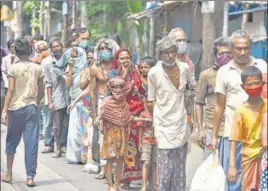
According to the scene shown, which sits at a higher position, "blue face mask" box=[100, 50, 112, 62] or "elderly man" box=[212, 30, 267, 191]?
"blue face mask" box=[100, 50, 112, 62]

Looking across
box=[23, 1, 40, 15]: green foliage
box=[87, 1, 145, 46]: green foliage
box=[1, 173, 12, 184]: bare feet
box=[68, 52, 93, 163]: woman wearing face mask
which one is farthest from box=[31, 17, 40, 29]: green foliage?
box=[1, 173, 12, 184]: bare feet

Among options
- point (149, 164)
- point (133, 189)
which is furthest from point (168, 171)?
point (133, 189)

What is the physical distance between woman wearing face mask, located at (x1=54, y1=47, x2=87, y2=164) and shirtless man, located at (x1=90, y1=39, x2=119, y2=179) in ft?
1.70

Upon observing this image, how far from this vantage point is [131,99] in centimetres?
698

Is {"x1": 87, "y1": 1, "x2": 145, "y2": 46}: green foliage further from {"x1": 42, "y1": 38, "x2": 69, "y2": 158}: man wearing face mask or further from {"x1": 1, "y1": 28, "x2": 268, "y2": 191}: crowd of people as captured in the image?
{"x1": 1, "y1": 28, "x2": 268, "y2": 191}: crowd of people

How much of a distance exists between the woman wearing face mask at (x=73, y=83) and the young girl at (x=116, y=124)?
1.24 m

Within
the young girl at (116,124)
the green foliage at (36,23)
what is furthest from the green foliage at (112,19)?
the green foliage at (36,23)

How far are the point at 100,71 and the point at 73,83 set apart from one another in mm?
852

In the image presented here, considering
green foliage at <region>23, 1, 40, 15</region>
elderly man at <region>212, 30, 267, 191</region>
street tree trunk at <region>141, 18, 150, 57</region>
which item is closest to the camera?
elderly man at <region>212, 30, 267, 191</region>

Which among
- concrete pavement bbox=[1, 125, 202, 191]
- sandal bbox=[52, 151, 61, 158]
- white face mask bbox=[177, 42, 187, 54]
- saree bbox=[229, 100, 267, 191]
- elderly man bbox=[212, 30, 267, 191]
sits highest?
white face mask bbox=[177, 42, 187, 54]

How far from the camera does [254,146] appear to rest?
473 centimetres

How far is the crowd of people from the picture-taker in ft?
15.8

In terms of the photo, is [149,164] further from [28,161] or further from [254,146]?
[254,146]

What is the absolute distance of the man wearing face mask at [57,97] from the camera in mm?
8562
